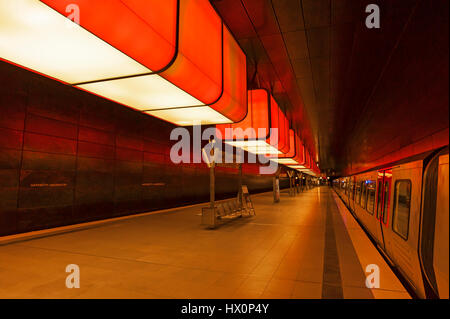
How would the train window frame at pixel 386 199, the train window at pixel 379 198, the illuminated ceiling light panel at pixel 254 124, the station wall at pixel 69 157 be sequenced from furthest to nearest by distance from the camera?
the illuminated ceiling light panel at pixel 254 124
the station wall at pixel 69 157
the train window at pixel 379 198
the train window frame at pixel 386 199

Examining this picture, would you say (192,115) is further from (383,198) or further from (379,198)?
(379,198)

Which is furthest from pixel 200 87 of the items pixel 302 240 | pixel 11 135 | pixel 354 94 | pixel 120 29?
pixel 354 94

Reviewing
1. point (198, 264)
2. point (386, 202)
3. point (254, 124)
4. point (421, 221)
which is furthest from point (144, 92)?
point (386, 202)

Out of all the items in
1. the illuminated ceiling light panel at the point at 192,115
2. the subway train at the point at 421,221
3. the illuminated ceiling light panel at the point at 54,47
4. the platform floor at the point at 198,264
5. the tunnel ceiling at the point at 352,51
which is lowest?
the platform floor at the point at 198,264

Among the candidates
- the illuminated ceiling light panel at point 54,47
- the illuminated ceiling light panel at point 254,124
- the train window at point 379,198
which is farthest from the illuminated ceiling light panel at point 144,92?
the train window at point 379,198

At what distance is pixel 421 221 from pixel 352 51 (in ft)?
18.7

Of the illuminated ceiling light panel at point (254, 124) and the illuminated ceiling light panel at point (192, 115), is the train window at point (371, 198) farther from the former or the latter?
the illuminated ceiling light panel at point (192, 115)

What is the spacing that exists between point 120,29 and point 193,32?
1338mm

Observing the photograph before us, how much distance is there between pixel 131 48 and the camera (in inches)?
110

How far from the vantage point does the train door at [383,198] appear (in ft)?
18.2

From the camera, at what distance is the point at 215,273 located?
4117mm

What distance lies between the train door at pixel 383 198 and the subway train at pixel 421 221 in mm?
24

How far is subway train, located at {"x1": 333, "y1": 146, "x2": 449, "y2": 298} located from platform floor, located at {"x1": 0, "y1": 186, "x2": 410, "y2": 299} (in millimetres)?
346

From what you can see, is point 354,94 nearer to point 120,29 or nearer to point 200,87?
point 200,87
